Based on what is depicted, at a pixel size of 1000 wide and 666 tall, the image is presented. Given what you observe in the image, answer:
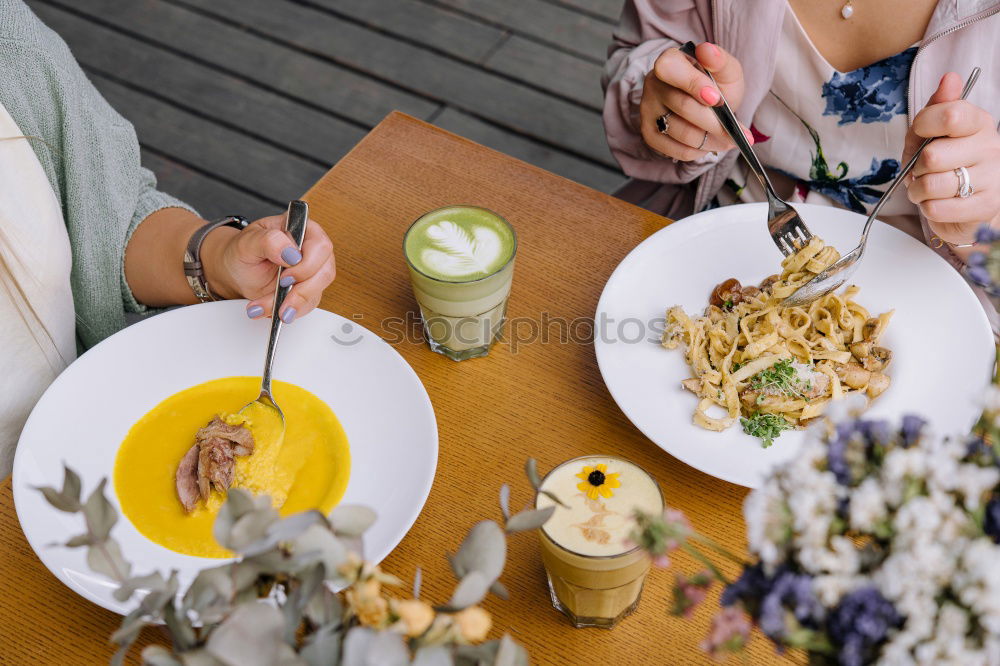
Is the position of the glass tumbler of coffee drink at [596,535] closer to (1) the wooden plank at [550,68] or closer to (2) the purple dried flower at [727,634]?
(2) the purple dried flower at [727,634]

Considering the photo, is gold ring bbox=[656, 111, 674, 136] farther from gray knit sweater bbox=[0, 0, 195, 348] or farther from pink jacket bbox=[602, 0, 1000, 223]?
gray knit sweater bbox=[0, 0, 195, 348]

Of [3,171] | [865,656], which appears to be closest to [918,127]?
[865,656]

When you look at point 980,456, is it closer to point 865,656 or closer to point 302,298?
point 865,656

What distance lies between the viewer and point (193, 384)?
1.13m

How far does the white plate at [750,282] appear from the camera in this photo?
1.05 meters

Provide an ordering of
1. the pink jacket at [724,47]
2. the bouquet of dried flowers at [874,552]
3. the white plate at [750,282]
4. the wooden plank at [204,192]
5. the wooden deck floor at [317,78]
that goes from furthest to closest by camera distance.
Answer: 1. the wooden deck floor at [317,78]
2. the wooden plank at [204,192]
3. the pink jacket at [724,47]
4. the white plate at [750,282]
5. the bouquet of dried flowers at [874,552]

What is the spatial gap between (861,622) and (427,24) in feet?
10.3

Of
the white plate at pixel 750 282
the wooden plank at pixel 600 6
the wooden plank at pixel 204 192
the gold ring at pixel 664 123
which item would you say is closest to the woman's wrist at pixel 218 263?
the white plate at pixel 750 282

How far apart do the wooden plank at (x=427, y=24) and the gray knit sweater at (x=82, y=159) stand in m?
2.01

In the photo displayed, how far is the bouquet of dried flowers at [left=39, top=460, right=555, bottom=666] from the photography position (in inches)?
18.8

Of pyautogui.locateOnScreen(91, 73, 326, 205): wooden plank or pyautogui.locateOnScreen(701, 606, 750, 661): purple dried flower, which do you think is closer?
pyautogui.locateOnScreen(701, 606, 750, 661): purple dried flower

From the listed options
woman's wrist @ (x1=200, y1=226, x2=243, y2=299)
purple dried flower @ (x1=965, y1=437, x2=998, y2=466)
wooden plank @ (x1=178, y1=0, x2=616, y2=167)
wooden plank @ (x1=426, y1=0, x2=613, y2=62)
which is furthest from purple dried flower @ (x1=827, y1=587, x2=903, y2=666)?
wooden plank @ (x1=426, y1=0, x2=613, y2=62)

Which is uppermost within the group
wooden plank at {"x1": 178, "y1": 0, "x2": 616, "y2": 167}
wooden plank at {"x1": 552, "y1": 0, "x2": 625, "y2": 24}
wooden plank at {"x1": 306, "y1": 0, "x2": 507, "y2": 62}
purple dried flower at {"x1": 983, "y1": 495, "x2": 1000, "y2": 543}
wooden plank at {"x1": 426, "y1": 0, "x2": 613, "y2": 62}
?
purple dried flower at {"x1": 983, "y1": 495, "x2": 1000, "y2": 543}

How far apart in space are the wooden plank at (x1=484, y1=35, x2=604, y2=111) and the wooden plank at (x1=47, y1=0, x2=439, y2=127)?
34 centimetres
